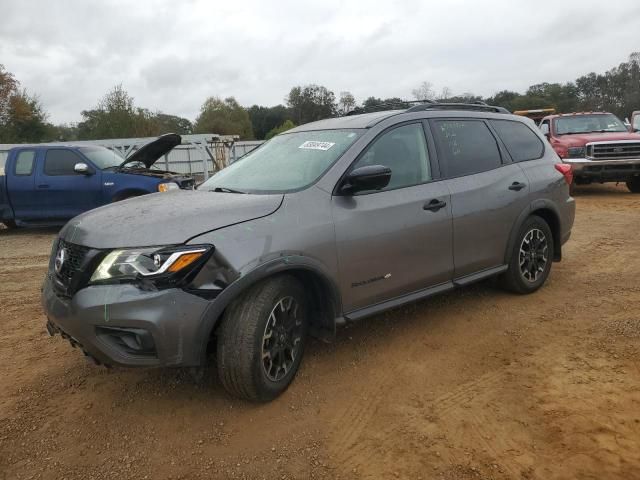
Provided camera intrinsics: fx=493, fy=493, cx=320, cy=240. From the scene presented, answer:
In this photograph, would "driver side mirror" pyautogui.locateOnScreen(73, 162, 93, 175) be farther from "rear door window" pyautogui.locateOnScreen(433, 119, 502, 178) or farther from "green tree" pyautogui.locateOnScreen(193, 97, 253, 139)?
"green tree" pyautogui.locateOnScreen(193, 97, 253, 139)

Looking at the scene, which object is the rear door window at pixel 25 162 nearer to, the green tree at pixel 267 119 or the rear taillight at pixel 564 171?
the rear taillight at pixel 564 171

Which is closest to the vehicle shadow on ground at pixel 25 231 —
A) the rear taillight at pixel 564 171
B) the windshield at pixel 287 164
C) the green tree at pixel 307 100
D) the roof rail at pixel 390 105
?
the windshield at pixel 287 164

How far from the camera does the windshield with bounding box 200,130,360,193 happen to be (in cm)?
334

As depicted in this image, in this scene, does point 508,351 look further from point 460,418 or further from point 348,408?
point 348,408

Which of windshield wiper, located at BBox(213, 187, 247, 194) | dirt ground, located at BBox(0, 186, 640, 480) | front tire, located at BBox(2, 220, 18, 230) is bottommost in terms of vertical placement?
dirt ground, located at BBox(0, 186, 640, 480)

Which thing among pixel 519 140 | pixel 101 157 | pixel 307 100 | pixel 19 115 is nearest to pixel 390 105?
pixel 519 140

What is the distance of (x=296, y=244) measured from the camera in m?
2.91

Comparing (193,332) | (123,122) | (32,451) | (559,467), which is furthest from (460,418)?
(123,122)

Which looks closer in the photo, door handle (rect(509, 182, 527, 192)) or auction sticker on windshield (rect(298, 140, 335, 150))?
auction sticker on windshield (rect(298, 140, 335, 150))

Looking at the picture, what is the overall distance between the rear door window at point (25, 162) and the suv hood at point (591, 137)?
11.6m

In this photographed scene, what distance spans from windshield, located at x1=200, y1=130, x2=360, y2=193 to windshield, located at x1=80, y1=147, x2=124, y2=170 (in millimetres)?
6492

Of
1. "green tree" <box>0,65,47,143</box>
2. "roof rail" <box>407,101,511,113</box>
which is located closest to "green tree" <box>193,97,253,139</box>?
"green tree" <box>0,65,47,143</box>

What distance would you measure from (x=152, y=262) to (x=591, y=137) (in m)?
11.8

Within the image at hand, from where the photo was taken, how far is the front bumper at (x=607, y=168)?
1103 centimetres
